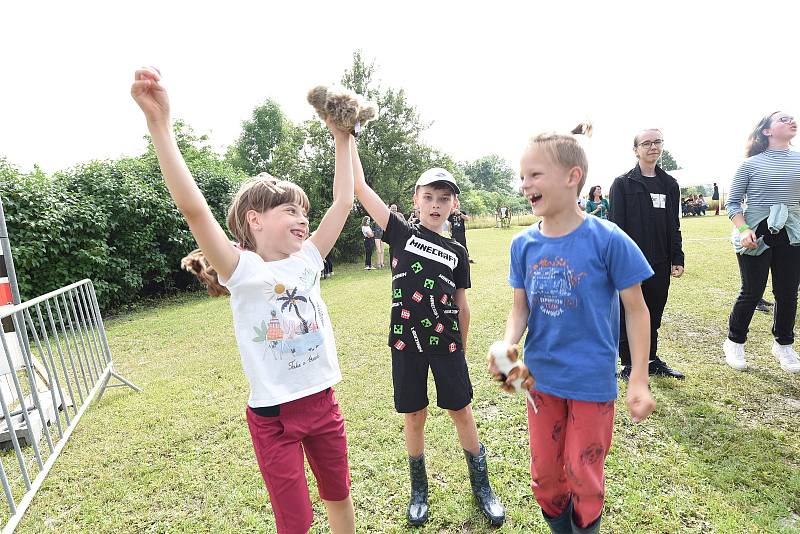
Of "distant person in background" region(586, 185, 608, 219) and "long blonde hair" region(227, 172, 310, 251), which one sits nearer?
"long blonde hair" region(227, 172, 310, 251)

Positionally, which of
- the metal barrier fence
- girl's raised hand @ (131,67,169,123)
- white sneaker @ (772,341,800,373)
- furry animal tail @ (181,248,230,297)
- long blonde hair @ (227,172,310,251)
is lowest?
white sneaker @ (772,341,800,373)

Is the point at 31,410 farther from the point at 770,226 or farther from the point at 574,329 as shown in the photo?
the point at 770,226

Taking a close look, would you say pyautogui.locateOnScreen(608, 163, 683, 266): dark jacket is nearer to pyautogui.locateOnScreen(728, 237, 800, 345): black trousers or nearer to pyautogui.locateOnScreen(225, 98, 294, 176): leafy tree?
pyautogui.locateOnScreen(728, 237, 800, 345): black trousers

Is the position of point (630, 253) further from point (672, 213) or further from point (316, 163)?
point (316, 163)

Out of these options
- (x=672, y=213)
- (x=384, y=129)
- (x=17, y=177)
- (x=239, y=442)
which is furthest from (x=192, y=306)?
(x=384, y=129)

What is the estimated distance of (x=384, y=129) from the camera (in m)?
20.3

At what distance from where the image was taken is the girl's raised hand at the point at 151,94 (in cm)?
140

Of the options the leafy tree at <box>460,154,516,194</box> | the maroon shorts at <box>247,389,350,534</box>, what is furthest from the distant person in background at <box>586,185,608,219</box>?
the leafy tree at <box>460,154,516,194</box>

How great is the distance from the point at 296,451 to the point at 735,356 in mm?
4493

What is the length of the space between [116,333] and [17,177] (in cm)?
369

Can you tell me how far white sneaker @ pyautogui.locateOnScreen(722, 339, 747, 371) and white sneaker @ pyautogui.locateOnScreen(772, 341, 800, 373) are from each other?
30 cm

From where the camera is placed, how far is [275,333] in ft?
6.16

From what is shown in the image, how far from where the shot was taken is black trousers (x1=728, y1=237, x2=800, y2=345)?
3887mm

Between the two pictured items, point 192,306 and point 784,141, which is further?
point 192,306
